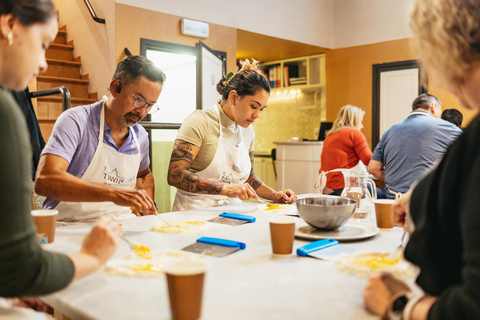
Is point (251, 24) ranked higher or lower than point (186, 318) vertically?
higher

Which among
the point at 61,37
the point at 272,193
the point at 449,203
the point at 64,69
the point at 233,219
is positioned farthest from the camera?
the point at 61,37

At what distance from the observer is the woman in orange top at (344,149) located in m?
4.53

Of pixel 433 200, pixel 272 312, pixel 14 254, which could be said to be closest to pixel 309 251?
pixel 272 312

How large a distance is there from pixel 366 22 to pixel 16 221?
7064 mm

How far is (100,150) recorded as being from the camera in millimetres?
2082

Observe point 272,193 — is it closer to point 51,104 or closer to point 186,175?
point 186,175

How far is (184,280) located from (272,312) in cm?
21

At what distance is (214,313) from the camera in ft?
2.81

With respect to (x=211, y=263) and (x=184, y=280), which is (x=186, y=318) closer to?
(x=184, y=280)

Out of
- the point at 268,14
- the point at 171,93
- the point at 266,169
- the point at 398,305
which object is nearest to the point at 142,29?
the point at 171,93

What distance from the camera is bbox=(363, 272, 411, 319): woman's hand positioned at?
84 cm

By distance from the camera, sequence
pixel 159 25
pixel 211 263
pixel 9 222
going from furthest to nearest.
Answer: pixel 159 25, pixel 211 263, pixel 9 222

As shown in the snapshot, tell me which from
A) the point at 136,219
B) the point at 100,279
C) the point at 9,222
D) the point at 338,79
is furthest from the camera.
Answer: the point at 338,79

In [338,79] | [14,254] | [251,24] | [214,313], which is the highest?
[251,24]
